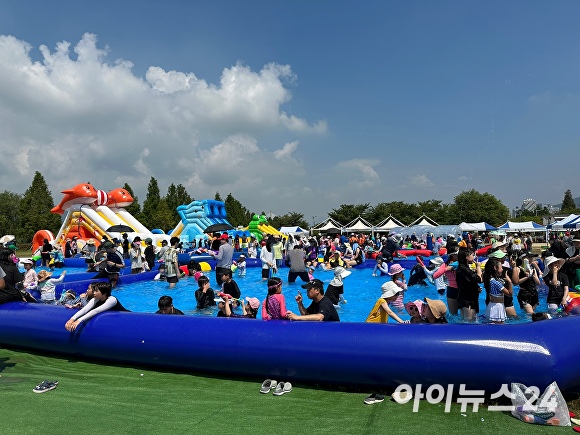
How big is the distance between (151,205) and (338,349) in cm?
4217

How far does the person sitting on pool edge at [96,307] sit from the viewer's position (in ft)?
16.4

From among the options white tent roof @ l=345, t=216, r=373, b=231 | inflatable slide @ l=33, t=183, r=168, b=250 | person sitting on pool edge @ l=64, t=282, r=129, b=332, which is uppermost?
white tent roof @ l=345, t=216, r=373, b=231

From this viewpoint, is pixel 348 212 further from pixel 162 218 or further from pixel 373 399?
pixel 373 399

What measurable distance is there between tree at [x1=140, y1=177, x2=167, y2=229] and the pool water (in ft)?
102

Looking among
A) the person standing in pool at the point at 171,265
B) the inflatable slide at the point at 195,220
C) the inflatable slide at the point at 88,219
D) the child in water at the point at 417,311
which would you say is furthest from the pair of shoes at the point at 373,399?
the inflatable slide at the point at 195,220

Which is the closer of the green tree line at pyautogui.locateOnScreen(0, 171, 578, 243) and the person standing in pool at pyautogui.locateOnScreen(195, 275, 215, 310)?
the person standing in pool at pyautogui.locateOnScreen(195, 275, 215, 310)

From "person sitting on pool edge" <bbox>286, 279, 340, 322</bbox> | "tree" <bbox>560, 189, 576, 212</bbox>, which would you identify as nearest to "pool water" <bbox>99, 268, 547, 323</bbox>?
"person sitting on pool edge" <bbox>286, 279, 340, 322</bbox>

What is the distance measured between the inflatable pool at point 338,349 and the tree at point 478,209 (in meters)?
54.9

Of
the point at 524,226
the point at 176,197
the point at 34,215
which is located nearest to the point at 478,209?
the point at 524,226

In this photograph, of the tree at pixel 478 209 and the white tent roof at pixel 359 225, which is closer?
the white tent roof at pixel 359 225

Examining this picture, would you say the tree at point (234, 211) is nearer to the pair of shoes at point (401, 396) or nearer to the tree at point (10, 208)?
the tree at point (10, 208)

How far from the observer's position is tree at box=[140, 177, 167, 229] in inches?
1678

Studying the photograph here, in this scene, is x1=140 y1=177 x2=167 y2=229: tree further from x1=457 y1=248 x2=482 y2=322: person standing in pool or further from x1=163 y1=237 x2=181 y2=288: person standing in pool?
x1=457 y1=248 x2=482 y2=322: person standing in pool

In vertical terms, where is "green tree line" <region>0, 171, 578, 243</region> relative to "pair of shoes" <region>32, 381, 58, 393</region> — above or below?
above
